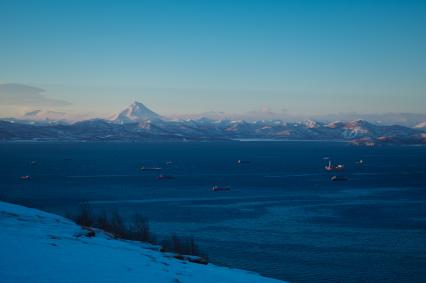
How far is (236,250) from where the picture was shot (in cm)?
3700

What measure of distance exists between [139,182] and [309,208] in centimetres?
3805

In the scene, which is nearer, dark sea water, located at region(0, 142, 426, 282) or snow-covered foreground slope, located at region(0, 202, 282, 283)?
snow-covered foreground slope, located at region(0, 202, 282, 283)

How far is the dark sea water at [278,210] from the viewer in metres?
34.4

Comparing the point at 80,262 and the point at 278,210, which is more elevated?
the point at 80,262

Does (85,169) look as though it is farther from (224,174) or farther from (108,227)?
(108,227)

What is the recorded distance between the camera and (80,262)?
46.4 feet

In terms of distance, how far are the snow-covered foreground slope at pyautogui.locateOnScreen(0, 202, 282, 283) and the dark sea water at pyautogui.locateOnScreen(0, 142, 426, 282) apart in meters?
15.8

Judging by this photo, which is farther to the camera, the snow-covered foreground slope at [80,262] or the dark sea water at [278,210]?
the dark sea water at [278,210]

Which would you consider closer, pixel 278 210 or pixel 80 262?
pixel 80 262

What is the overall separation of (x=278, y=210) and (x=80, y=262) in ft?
144

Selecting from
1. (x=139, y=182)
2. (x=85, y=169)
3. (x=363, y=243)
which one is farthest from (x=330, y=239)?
(x=85, y=169)

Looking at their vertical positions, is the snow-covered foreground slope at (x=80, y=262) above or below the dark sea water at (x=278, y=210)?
above

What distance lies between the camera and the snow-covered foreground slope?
12.9 meters

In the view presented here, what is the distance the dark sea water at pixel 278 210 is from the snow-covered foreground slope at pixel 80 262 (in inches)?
621
